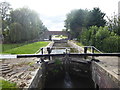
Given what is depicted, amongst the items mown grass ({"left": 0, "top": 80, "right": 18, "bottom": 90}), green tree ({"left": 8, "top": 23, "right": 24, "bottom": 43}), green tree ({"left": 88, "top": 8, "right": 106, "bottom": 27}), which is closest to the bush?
mown grass ({"left": 0, "top": 80, "right": 18, "bottom": 90})

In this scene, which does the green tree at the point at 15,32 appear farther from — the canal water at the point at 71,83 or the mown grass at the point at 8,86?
the mown grass at the point at 8,86

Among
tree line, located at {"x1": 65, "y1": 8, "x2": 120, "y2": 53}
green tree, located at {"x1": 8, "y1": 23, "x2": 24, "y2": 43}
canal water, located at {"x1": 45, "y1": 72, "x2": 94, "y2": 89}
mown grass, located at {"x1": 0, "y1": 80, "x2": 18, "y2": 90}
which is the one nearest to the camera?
mown grass, located at {"x1": 0, "y1": 80, "x2": 18, "y2": 90}

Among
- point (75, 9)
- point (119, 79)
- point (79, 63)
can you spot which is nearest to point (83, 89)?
point (79, 63)

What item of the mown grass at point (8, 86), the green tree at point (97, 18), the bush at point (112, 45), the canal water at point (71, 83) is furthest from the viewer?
the green tree at point (97, 18)

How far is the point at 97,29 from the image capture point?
14617 mm

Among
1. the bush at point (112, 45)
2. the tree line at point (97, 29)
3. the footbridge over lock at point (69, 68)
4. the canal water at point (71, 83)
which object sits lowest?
the canal water at point (71, 83)

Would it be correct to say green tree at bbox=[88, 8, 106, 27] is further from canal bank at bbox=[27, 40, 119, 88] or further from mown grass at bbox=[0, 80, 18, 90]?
mown grass at bbox=[0, 80, 18, 90]

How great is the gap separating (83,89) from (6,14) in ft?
88.5

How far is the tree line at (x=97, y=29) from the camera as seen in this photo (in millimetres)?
9922

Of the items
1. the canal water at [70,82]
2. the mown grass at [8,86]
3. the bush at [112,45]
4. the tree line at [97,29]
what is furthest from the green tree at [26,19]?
the mown grass at [8,86]

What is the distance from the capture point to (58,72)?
289 inches

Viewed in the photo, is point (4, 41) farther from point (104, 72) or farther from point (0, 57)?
point (104, 72)

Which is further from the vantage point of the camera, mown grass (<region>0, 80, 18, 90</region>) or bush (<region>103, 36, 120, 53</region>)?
bush (<region>103, 36, 120, 53</region>)

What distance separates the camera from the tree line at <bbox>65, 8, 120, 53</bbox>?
32.6ft
